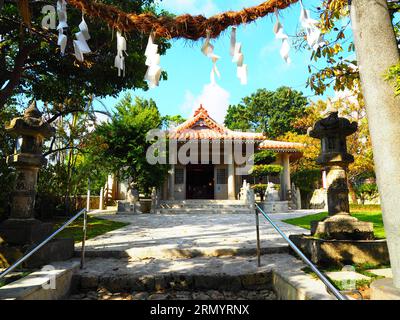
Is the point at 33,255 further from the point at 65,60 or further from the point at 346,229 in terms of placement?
the point at 65,60

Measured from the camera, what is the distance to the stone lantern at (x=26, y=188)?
149 inches

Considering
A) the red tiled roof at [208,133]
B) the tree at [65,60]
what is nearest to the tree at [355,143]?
the red tiled roof at [208,133]

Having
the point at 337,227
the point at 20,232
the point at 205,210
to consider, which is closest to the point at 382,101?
the point at 337,227

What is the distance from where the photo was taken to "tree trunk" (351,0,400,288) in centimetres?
173

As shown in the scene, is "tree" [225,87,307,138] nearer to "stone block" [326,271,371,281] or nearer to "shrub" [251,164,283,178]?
"shrub" [251,164,283,178]

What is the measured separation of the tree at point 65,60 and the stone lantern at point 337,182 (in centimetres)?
473

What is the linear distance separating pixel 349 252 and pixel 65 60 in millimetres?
7714

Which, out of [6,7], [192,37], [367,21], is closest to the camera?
[367,21]

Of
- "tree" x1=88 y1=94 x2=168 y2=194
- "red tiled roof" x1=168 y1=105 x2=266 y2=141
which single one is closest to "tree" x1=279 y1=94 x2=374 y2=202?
"red tiled roof" x1=168 y1=105 x2=266 y2=141

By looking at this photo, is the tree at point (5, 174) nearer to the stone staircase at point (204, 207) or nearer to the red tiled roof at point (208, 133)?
the stone staircase at point (204, 207)
